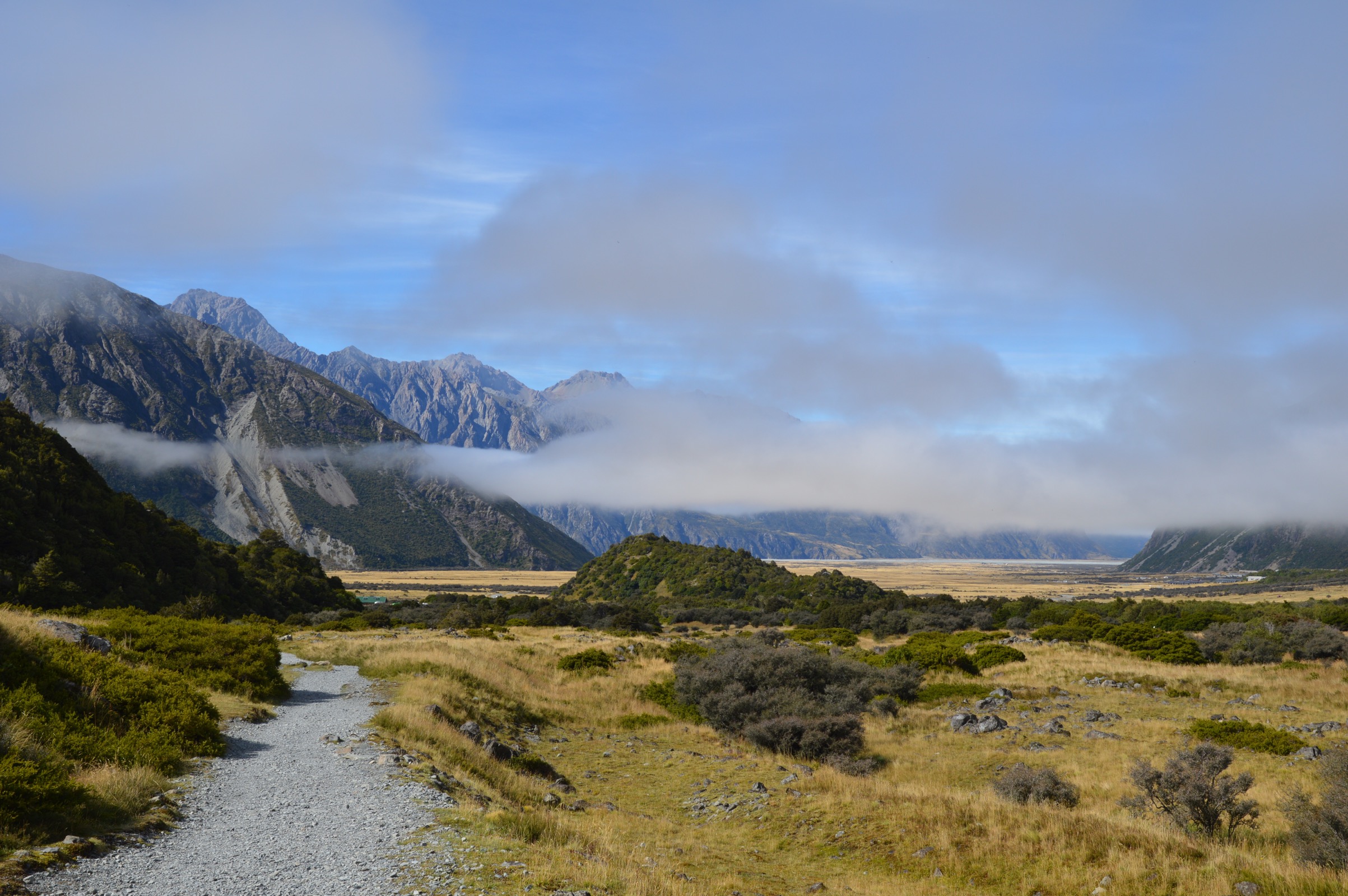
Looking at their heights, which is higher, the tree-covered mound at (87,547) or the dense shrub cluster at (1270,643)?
the tree-covered mound at (87,547)

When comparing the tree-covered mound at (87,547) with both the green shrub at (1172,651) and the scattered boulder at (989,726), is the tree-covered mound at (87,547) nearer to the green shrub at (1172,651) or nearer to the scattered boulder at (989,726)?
the scattered boulder at (989,726)

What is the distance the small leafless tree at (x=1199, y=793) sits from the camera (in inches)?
516

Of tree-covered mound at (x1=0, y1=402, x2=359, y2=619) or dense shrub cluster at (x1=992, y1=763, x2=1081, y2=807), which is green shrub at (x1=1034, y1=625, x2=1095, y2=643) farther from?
tree-covered mound at (x1=0, y1=402, x2=359, y2=619)

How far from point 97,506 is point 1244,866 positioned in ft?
181

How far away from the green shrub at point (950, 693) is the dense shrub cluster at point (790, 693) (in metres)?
0.52

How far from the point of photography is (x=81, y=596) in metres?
35.6

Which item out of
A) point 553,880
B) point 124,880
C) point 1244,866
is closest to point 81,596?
point 124,880

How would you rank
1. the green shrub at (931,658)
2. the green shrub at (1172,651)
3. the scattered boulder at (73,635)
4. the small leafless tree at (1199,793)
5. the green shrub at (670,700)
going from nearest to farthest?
1. the small leafless tree at (1199,793)
2. the scattered boulder at (73,635)
3. the green shrub at (670,700)
4. the green shrub at (931,658)
5. the green shrub at (1172,651)

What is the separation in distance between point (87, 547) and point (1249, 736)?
5367 cm

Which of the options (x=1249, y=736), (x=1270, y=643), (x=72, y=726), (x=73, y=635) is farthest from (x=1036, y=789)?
(x=1270, y=643)

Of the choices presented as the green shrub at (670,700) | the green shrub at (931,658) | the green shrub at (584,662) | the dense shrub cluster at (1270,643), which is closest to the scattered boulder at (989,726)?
the green shrub at (931,658)

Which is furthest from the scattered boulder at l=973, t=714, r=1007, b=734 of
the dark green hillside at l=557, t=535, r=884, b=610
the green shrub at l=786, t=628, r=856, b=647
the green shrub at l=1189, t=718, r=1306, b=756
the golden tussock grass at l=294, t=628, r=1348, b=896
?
the dark green hillside at l=557, t=535, r=884, b=610

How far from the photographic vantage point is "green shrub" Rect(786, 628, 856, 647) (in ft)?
165

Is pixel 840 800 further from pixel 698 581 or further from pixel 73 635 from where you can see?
pixel 698 581
